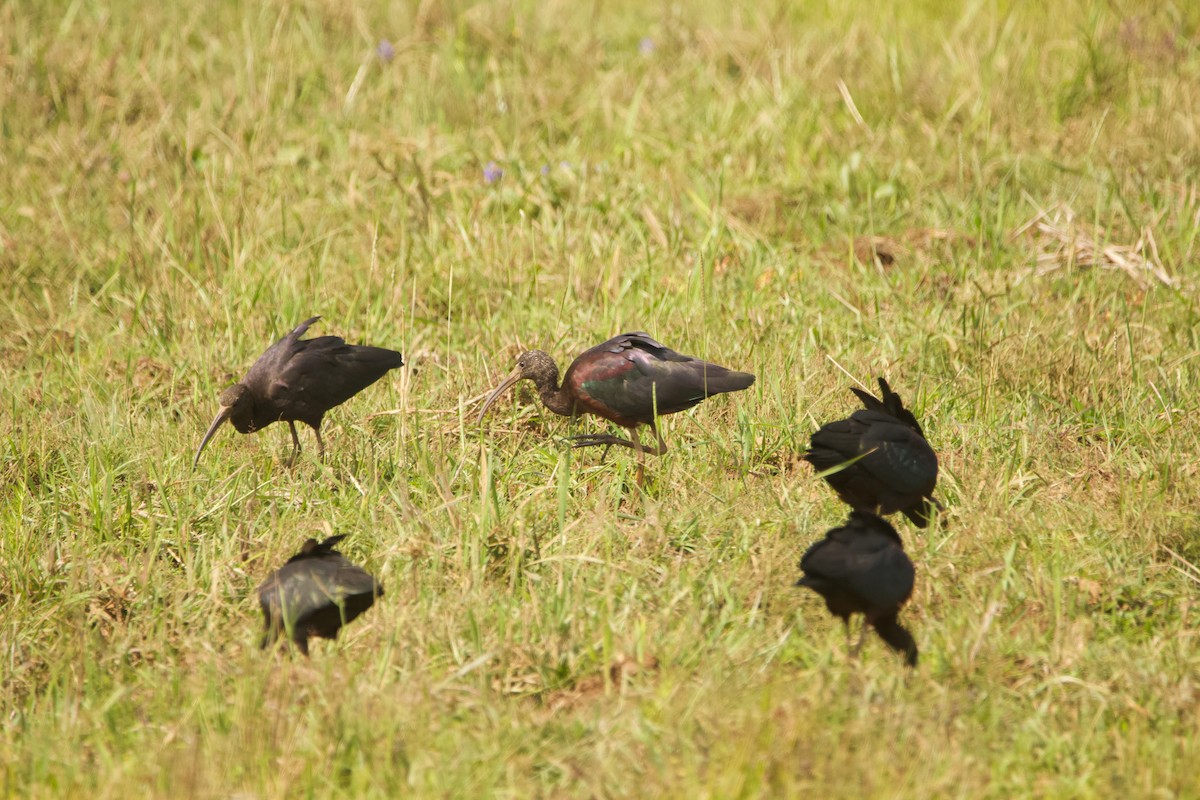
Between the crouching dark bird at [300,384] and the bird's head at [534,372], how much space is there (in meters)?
0.42

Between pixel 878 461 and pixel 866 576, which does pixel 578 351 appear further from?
pixel 866 576

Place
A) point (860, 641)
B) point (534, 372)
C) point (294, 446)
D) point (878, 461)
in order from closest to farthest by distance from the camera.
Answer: point (860, 641)
point (878, 461)
point (534, 372)
point (294, 446)

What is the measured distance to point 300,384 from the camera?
5.11 meters

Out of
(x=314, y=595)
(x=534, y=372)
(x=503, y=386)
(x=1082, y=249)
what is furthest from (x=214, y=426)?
(x=1082, y=249)

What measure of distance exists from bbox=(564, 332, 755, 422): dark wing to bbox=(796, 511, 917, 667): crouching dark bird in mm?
1298

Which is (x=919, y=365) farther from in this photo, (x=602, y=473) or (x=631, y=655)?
(x=631, y=655)

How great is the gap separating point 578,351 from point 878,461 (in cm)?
199

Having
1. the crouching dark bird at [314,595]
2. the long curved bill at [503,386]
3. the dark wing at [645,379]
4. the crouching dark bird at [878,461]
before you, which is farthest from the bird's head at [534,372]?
the crouching dark bird at [314,595]

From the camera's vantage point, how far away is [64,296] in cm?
664

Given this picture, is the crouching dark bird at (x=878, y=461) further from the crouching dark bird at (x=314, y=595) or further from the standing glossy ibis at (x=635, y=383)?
the crouching dark bird at (x=314, y=595)

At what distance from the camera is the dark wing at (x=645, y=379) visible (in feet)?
16.2

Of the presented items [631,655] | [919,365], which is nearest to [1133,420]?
[919,365]

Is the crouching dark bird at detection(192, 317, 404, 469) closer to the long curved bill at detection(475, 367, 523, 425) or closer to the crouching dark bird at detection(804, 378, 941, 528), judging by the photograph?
the long curved bill at detection(475, 367, 523, 425)

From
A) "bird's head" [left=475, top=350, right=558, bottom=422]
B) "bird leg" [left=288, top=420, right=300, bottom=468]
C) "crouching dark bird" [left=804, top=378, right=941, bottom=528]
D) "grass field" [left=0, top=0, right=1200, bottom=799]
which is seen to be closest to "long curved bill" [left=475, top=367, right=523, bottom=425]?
"bird's head" [left=475, top=350, right=558, bottom=422]
